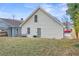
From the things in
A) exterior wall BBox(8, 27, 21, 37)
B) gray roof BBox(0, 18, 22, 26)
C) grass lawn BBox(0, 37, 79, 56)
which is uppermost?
gray roof BBox(0, 18, 22, 26)

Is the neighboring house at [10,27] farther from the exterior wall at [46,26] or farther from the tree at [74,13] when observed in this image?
the tree at [74,13]

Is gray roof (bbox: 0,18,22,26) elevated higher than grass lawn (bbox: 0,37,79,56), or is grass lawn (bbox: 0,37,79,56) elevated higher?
gray roof (bbox: 0,18,22,26)

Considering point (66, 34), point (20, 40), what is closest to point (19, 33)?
point (20, 40)

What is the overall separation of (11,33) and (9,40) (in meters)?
0.08

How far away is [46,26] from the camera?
401cm

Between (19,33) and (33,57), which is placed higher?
(19,33)

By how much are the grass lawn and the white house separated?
8 cm

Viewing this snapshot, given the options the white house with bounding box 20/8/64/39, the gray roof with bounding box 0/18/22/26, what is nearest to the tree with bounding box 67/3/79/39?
the white house with bounding box 20/8/64/39

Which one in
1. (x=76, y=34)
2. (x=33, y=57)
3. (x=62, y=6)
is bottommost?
(x=33, y=57)

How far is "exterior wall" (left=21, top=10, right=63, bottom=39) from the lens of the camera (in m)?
3.99

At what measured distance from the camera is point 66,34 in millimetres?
3998

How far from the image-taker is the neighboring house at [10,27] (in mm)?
4020

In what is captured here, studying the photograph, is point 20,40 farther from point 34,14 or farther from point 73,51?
point 73,51

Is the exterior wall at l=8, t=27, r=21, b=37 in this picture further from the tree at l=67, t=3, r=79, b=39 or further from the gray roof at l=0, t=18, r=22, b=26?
the tree at l=67, t=3, r=79, b=39
